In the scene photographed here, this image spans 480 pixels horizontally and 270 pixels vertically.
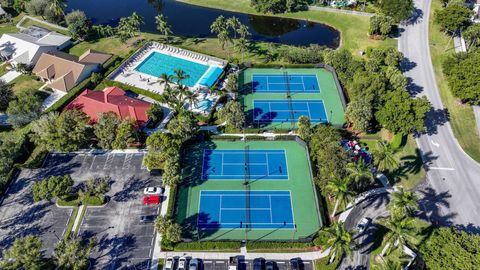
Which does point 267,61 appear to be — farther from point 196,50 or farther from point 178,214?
point 178,214

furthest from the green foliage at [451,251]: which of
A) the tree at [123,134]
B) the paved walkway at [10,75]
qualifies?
the paved walkway at [10,75]

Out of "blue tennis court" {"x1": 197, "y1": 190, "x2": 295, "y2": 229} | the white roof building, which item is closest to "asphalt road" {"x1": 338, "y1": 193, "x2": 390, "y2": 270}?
"blue tennis court" {"x1": 197, "y1": 190, "x2": 295, "y2": 229}

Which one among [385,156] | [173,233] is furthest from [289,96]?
[173,233]

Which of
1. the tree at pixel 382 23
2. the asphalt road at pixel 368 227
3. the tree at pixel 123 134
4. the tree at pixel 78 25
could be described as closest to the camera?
the asphalt road at pixel 368 227

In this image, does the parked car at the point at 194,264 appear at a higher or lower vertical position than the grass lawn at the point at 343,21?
lower

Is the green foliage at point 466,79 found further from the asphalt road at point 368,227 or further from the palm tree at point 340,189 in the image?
the palm tree at point 340,189

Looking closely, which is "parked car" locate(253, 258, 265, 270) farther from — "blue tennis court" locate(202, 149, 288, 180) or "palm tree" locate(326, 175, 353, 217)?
"blue tennis court" locate(202, 149, 288, 180)

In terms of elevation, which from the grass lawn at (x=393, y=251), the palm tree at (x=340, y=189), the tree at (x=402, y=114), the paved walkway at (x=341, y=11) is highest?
the paved walkway at (x=341, y=11)

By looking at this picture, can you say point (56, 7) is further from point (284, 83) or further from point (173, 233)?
point (173, 233)
